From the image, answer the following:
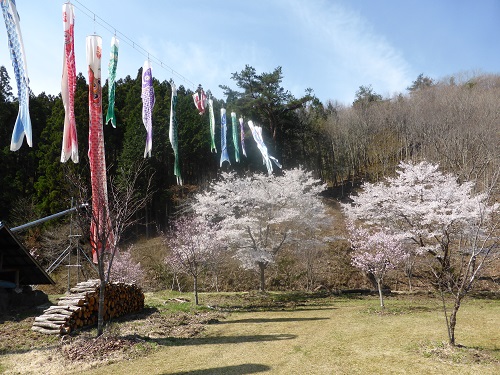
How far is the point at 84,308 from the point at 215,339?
3483 millimetres

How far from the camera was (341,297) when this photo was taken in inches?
708

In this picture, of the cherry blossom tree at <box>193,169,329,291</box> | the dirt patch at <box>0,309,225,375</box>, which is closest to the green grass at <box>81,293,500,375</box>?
the dirt patch at <box>0,309,225,375</box>

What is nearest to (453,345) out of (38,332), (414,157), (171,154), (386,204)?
(38,332)

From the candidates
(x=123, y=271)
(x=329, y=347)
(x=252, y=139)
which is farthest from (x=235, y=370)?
(x=252, y=139)

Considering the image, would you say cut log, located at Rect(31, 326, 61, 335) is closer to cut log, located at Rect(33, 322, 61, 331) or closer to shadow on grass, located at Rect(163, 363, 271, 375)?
cut log, located at Rect(33, 322, 61, 331)

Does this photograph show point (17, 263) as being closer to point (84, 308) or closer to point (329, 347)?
point (84, 308)

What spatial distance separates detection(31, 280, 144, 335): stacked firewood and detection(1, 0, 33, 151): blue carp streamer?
3939mm

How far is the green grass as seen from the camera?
5.72 m

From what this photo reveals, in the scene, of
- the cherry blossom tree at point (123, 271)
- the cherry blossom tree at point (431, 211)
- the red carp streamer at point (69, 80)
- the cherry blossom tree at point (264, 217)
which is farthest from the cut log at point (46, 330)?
the cherry blossom tree at point (431, 211)

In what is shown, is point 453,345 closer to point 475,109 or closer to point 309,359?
point 309,359

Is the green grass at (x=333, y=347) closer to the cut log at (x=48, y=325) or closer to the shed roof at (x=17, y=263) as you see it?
the cut log at (x=48, y=325)

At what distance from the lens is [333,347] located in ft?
23.1

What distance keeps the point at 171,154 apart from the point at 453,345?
89.9 ft

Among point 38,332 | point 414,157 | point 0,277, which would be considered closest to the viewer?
point 38,332
